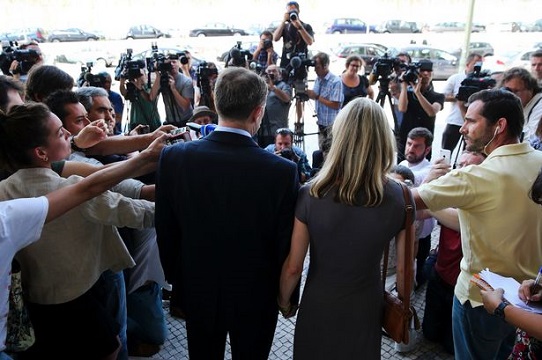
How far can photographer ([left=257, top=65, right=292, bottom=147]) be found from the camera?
176 inches

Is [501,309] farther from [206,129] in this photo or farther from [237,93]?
[206,129]

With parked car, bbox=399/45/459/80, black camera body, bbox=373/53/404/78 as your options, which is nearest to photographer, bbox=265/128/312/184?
black camera body, bbox=373/53/404/78

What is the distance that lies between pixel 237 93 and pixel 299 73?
3.39 metres

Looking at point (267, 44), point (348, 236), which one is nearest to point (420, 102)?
point (267, 44)

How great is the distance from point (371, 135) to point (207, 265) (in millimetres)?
743

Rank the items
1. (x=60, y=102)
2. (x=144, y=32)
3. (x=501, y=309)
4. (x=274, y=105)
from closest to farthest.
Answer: (x=501, y=309), (x=60, y=102), (x=274, y=105), (x=144, y=32)

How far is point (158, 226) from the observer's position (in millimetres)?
1561

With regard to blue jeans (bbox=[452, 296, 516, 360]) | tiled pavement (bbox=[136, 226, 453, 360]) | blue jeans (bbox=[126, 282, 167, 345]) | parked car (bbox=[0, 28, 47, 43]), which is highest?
parked car (bbox=[0, 28, 47, 43])

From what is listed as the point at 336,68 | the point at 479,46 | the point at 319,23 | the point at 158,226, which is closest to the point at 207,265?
the point at 158,226

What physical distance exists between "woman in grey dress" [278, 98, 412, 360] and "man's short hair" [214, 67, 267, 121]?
298 mm

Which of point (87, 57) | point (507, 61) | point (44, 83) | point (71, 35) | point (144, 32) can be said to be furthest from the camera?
point (144, 32)

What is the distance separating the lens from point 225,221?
1.48 m

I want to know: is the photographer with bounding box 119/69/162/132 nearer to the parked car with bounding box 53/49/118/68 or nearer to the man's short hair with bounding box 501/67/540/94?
the man's short hair with bounding box 501/67/540/94

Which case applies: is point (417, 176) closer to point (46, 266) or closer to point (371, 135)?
point (371, 135)
